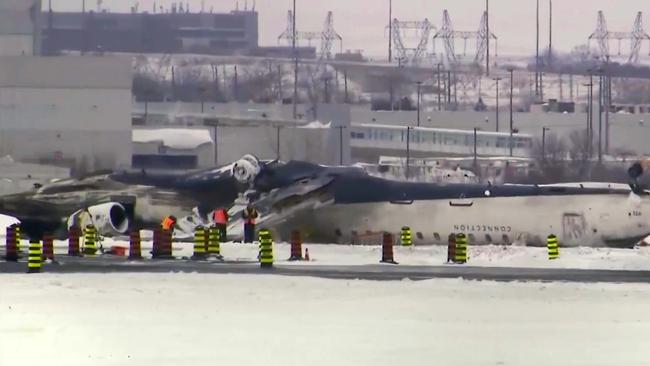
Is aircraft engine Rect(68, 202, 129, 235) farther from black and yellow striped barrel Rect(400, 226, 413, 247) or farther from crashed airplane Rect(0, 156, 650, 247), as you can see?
black and yellow striped barrel Rect(400, 226, 413, 247)

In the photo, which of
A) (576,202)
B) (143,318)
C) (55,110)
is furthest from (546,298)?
(55,110)

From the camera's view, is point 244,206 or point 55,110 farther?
point 55,110

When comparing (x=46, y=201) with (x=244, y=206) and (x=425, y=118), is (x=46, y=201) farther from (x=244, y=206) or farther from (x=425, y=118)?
(x=425, y=118)

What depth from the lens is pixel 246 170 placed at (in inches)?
2195

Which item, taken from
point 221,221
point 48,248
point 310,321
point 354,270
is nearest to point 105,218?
point 221,221

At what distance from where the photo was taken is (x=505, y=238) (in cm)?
5291

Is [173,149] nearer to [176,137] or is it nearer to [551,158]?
[176,137]

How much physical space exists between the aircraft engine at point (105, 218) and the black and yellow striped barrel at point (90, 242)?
4704 millimetres

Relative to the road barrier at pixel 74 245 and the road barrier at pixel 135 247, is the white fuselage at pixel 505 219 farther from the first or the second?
the road barrier at pixel 74 245

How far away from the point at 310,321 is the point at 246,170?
85.7ft

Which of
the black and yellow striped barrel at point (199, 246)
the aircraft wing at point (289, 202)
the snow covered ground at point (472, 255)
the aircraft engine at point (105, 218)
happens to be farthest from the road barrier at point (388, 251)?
the aircraft engine at point (105, 218)

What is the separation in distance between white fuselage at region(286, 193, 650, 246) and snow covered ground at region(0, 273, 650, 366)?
14125mm

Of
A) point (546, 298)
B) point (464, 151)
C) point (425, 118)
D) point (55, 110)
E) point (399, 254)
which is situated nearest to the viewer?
point (546, 298)

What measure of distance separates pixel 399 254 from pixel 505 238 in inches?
220
